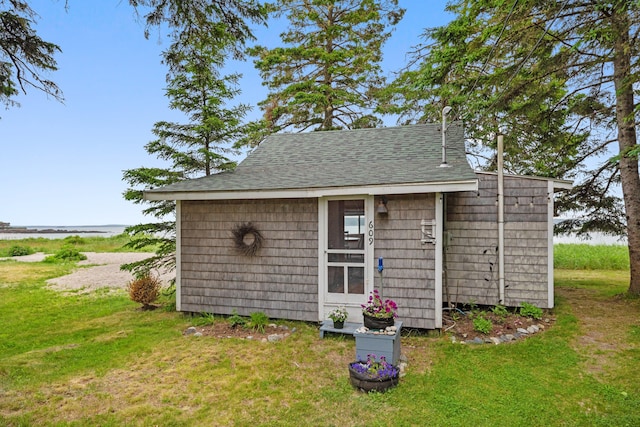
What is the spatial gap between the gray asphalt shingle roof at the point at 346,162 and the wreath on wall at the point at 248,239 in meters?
0.70

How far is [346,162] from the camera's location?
645 centimetres

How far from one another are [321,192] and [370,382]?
8.68 feet

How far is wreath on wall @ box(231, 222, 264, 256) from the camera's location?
18.5 ft

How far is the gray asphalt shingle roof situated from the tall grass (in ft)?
27.1

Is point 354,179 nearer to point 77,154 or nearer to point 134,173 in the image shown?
point 134,173

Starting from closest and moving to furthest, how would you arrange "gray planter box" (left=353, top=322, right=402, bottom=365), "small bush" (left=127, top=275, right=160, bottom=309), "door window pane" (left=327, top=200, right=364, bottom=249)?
1. "gray planter box" (left=353, top=322, right=402, bottom=365)
2. "door window pane" (left=327, top=200, right=364, bottom=249)
3. "small bush" (left=127, top=275, right=160, bottom=309)

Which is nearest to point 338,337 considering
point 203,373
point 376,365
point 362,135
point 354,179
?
point 376,365

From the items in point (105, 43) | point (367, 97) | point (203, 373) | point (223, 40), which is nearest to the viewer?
point (203, 373)

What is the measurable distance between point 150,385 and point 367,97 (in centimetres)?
1146

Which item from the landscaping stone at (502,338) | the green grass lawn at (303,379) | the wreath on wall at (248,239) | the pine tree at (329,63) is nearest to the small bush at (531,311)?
the green grass lawn at (303,379)

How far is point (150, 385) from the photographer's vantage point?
3641mm

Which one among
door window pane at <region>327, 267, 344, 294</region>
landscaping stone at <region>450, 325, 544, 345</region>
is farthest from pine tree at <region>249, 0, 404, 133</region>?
landscaping stone at <region>450, 325, 544, 345</region>

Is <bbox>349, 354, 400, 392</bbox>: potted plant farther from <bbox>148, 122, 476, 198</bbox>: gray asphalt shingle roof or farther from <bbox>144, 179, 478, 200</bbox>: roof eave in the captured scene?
<bbox>148, 122, 476, 198</bbox>: gray asphalt shingle roof

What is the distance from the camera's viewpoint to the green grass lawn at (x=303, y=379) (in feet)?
9.85
